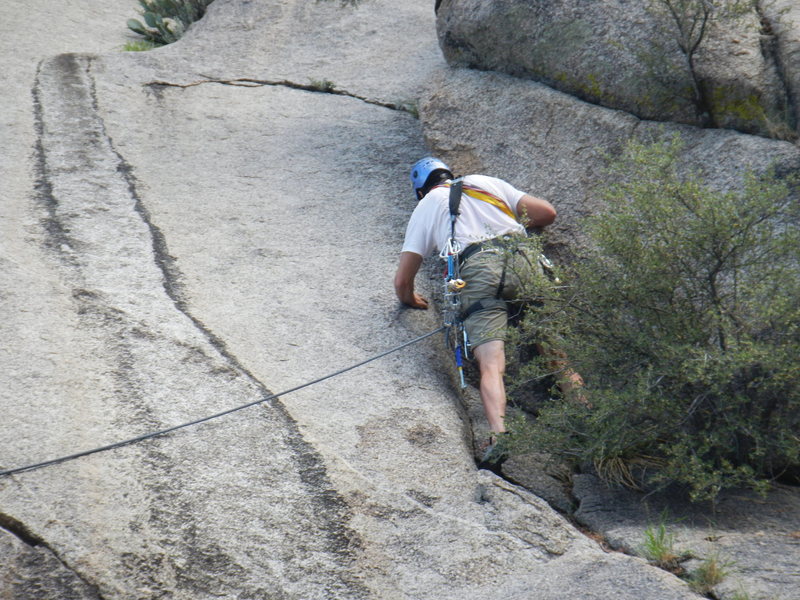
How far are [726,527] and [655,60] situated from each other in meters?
4.12

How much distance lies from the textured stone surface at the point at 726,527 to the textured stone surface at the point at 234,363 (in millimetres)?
352

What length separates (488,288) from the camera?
6.22 metres

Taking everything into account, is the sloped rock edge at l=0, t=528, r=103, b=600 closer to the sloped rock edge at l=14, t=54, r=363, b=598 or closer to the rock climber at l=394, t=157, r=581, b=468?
the sloped rock edge at l=14, t=54, r=363, b=598

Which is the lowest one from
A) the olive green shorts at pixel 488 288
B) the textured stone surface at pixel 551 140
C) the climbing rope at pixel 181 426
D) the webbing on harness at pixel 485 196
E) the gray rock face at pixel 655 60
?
the climbing rope at pixel 181 426

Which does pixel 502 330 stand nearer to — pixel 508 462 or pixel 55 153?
pixel 508 462

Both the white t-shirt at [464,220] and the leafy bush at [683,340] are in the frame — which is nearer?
the leafy bush at [683,340]

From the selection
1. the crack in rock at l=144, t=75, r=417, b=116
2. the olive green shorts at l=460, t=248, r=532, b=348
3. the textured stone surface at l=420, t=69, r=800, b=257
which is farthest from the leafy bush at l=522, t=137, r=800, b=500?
the crack in rock at l=144, t=75, r=417, b=116

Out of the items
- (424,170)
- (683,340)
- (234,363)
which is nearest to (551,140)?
(424,170)

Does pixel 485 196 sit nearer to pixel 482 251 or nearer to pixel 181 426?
pixel 482 251

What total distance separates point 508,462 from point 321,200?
3469 mm

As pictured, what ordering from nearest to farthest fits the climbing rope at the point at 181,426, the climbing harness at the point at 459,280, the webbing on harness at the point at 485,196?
the climbing rope at the point at 181,426 → the climbing harness at the point at 459,280 → the webbing on harness at the point at 485,196

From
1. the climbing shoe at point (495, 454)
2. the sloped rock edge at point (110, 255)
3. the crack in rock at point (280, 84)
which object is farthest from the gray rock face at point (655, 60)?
the sloped rock edge at point (110, 255)

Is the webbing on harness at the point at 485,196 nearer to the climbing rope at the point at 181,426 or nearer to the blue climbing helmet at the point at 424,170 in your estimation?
the blue climbing helmet at the point at 424,170

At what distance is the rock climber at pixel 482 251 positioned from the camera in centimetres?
594
